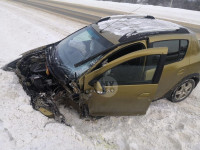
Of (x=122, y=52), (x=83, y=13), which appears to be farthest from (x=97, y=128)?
(x=83, y=13)

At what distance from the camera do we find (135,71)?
3.41 meters

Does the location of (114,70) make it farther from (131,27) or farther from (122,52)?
(131,27)

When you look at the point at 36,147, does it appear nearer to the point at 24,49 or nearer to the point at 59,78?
the point at 59,78

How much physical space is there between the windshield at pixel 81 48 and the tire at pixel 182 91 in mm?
2094

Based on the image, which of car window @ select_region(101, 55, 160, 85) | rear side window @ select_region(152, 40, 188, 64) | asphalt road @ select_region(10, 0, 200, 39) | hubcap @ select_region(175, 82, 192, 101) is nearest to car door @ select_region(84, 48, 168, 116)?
car window @ select_region(101, 55, 160, 85)

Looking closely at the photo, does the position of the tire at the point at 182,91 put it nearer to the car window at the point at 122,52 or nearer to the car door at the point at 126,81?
the car door at the point at 126,81

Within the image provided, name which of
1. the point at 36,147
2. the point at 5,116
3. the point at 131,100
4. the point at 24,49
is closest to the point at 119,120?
the point at 131,100

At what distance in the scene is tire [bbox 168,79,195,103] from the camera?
4440mm

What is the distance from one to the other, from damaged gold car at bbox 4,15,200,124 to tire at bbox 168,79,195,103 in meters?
0.05

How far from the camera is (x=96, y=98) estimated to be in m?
3.36

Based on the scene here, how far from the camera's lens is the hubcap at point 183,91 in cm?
450

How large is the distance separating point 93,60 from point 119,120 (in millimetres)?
1467

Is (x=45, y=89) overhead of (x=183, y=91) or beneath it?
overhead

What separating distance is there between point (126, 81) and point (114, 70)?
323 millimetres
